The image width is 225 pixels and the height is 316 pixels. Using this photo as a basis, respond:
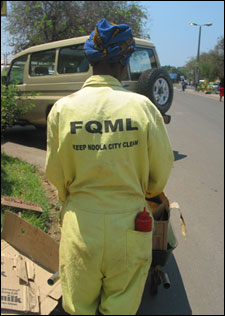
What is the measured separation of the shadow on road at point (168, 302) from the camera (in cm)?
261

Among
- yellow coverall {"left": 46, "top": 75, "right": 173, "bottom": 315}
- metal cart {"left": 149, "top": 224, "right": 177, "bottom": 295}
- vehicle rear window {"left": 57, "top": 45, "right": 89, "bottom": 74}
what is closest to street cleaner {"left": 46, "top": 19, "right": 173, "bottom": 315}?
yellow coverall {"left": 46, "top": 75, "right": 173, "bottom": 315}

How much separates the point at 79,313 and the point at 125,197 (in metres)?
0.63

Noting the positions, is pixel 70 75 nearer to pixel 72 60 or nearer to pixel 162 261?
pixel 72 60

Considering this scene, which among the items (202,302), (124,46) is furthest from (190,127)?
(124,46)

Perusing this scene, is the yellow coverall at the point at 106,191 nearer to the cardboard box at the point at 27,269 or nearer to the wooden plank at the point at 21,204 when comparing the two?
the cardboard box at the point at 27,269

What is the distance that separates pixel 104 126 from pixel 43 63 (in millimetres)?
6200

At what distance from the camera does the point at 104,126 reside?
5.00ft

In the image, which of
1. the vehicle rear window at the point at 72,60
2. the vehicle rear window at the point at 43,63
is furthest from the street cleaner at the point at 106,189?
the vehicle rear window at the point at 43,63

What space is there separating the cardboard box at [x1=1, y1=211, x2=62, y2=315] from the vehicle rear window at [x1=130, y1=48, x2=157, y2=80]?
13.7 feet

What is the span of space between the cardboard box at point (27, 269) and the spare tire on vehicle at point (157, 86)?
392 centimetres

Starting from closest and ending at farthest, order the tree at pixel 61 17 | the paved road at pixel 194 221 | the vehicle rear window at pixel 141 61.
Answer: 1. the paved road at pixel 194 221
2. the vehicle rear window at pixel 141 61
3. the tree at pixel 61 17

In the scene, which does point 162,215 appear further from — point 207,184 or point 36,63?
point 36,63

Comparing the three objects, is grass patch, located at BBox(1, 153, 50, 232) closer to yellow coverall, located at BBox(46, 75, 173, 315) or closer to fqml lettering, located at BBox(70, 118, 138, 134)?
yellow coverall, located at BBox(46, 75, 173, 315)

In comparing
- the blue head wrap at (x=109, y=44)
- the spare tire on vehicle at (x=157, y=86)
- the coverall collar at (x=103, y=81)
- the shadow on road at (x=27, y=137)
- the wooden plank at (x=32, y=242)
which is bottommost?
the wooden plank at (x=32, y=242)
